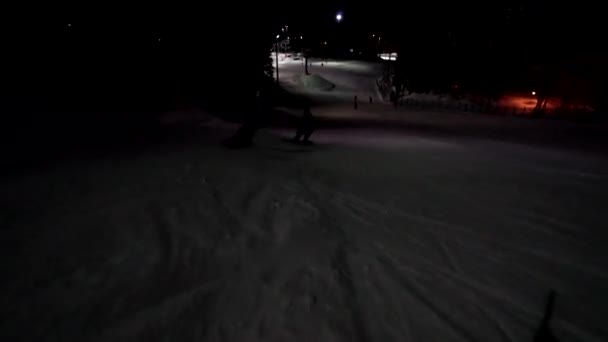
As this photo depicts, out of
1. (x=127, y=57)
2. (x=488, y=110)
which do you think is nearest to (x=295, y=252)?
(x=127, y=57)

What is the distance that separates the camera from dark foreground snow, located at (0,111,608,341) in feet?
14.1

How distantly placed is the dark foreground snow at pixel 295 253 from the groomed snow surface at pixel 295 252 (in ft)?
0.09

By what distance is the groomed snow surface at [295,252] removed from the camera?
14.1 feet

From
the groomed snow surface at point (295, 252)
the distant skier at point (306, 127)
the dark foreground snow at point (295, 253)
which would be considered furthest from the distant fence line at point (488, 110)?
the dark foreground snow at point (295, 253)

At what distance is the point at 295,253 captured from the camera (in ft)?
18.5

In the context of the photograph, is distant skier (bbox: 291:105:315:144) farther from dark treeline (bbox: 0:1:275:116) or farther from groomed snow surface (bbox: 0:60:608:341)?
dark treeline (bbox: 0:1:275:116)

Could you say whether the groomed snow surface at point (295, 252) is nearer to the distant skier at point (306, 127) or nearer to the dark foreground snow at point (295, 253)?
the dark foreground snow at point (295, 253)

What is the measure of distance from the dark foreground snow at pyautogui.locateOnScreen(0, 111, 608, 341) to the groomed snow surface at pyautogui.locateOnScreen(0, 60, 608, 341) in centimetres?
3

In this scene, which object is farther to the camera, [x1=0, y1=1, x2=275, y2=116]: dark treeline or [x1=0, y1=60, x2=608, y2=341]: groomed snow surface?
[x1=0, y1=1, x2=275, y2=116]: dark treeline

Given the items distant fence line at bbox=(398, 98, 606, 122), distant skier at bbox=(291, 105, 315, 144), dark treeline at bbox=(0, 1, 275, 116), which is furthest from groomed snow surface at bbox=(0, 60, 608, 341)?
distant fence line at bbox=(398, 98, 606, 122)

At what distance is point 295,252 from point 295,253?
1.0 inches

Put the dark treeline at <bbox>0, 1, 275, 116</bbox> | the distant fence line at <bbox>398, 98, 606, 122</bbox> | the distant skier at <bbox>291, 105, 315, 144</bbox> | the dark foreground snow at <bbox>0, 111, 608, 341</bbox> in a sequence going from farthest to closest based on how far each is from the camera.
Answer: the distant fence line at <bbox>398, 98, 606, 122</bbox> < the dark treeline at <bbox>0, 1, 275, 116</bbox> < the distant skier at <bbox>291, 105, 315, 144</bbox> < the dark foreground snow at <bbox>0, 111, 608, 341</bbox>

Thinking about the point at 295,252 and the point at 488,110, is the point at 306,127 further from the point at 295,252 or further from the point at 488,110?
the point at 488,110

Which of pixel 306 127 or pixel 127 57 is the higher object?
pixel 127 57
